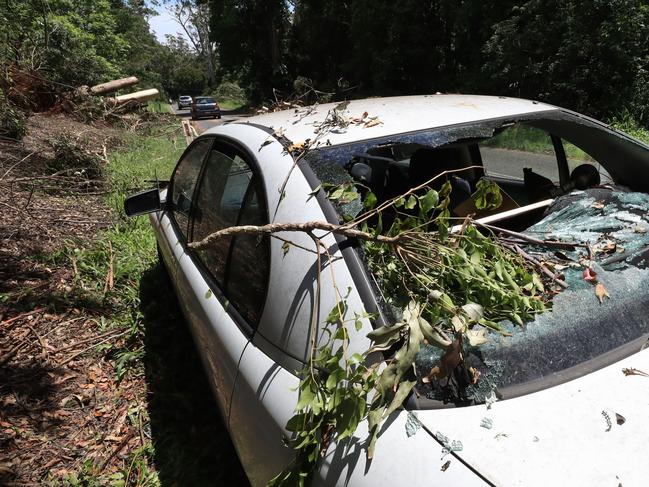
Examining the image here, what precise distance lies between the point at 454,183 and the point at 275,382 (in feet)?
5.85

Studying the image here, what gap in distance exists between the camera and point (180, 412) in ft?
9.89

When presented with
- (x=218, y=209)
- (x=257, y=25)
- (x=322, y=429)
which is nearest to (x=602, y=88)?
(x=218, y=209)

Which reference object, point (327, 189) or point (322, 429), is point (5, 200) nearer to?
point (327, 189)

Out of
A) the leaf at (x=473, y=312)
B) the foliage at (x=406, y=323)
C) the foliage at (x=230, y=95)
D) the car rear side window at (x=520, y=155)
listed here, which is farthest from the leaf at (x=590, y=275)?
the foliage at (x=230, y=95)

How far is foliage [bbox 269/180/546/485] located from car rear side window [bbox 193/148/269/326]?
39 cm

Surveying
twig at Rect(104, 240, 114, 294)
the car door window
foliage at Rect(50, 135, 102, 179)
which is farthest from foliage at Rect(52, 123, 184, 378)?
the car door window

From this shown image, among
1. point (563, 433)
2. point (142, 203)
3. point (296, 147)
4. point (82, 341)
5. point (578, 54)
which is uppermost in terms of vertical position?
point (578, 54)

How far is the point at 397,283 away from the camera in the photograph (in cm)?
163

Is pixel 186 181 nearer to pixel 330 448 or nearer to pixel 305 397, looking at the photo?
pixel 305 397

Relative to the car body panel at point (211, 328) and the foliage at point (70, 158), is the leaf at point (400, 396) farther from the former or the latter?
the foliage at point (70, 158)

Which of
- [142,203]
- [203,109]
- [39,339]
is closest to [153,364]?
[39,339]

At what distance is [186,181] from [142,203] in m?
0.42

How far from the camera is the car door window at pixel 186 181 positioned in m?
2.95

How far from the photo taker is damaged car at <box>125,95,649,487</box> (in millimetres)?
1165
